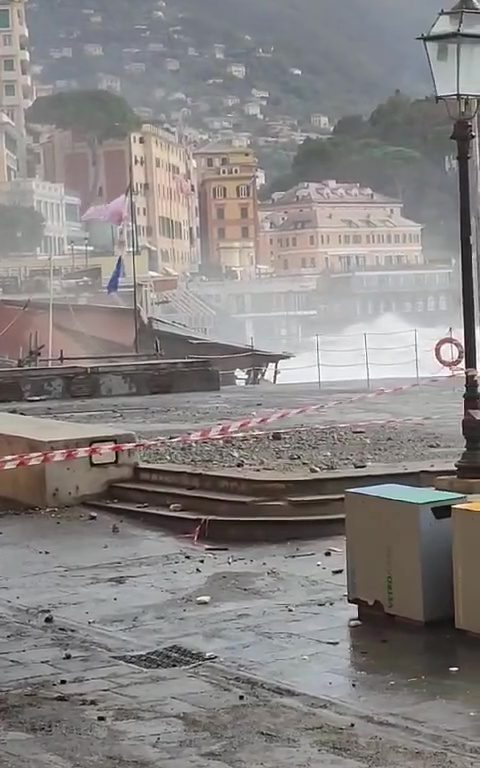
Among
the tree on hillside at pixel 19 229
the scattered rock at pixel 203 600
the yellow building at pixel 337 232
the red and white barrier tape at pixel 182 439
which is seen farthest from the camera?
the yellow building at pixel 337 232

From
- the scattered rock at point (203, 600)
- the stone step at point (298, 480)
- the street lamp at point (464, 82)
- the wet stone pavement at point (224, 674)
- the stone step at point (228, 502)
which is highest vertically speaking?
the street lamp at point (464, 82)

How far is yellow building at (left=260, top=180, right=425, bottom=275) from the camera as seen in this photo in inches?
3339

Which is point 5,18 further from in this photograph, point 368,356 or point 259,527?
point 259,527

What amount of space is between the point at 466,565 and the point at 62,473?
20.2ft

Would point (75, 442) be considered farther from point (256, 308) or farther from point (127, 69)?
point (127, 69)

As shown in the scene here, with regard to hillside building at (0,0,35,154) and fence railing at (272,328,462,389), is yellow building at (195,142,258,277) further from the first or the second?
hillside building at (0,0,35,154)

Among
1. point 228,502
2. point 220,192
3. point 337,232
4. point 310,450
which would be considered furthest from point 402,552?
point 220,192

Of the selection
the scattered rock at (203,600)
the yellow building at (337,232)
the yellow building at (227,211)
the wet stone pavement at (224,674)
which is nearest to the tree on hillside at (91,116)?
the yellow building at (227,211)

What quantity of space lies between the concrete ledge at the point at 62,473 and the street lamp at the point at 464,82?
4.23 m

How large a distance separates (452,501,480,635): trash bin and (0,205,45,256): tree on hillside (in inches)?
2940

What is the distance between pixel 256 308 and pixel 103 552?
244 ft

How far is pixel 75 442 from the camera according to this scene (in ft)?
40.1

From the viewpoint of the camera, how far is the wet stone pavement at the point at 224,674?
5.16 metres

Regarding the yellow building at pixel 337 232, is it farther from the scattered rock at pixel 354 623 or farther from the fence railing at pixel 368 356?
the scattered rock at pixel 354 623
